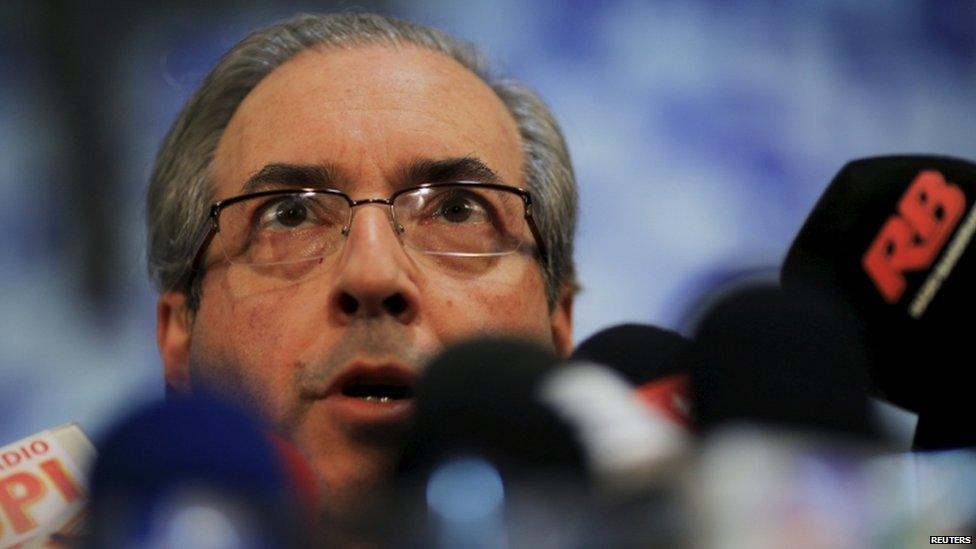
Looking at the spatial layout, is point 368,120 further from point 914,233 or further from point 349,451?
point 914,233

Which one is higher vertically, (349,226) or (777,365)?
(777,365)

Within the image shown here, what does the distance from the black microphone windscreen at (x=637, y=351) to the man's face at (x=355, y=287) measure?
8.4 inches

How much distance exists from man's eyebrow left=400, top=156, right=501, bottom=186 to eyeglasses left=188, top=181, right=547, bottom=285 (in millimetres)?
17

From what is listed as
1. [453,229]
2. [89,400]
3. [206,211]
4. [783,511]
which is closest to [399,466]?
[783,511]

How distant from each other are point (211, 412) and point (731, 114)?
189 centimetres

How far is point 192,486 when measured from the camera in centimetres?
75

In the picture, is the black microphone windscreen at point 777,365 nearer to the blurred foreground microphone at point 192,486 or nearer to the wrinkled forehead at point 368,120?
the blurred foreground microphone at point 192,486

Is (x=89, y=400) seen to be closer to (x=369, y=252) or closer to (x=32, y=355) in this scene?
(x=32, y=355)

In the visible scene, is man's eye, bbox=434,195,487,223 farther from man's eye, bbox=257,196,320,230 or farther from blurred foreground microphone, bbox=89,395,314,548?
blurred foreground microphone, bbox=89,395,314,548

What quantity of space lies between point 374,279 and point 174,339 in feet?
1.94

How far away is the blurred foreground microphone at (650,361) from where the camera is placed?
863 millimetres

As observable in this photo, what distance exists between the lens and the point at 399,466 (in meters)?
0.84

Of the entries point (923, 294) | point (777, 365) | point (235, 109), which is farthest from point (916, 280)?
point (235, 109)

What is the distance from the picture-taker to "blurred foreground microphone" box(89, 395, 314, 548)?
0.73 meters
